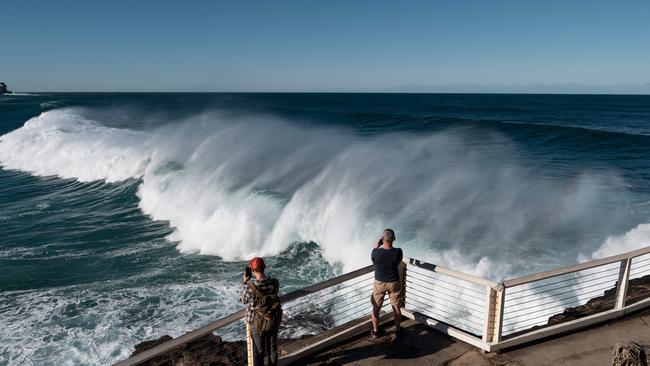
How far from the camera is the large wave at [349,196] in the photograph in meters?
14.1

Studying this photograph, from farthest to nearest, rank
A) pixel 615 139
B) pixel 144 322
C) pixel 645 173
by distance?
1. pixel 615 139
2. pixel 645 173
3. pixel 144 322

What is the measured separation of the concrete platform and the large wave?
17.8ft

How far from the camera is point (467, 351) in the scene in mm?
5957

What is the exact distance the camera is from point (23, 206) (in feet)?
66.9

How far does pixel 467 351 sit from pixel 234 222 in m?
11.2

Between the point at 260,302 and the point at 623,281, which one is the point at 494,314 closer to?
the point at 623,281

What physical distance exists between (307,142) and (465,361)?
89.8 ft

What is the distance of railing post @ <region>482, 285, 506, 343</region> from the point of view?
5554mm

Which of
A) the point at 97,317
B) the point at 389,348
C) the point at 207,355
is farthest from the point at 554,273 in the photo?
the point at 97,317

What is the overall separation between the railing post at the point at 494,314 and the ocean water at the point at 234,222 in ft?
20.0

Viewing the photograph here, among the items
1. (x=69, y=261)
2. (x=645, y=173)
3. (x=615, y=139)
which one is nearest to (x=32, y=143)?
(x=69, y=261)

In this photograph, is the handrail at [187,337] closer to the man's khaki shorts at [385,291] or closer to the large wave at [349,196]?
the man's khaki shorts at [385,291]

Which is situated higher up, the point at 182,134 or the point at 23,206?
the point at 182,134

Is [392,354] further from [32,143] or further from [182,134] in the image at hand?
[32,143]
